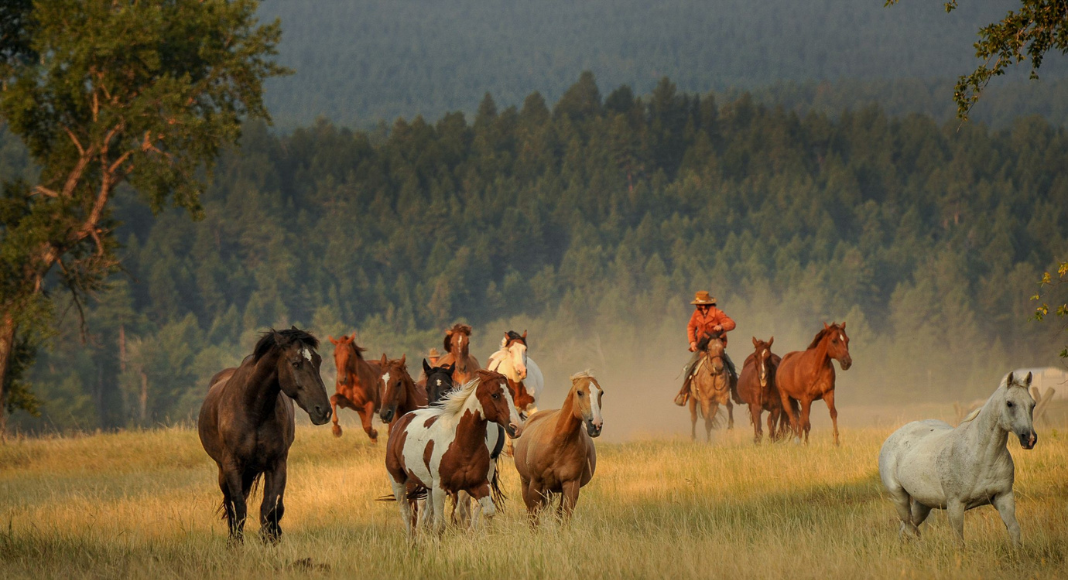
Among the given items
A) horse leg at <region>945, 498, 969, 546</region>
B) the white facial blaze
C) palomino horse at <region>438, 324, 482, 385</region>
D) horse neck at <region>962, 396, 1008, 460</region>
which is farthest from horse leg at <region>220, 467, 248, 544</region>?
palomino horse at <region>438, 324, 482, 385</region>

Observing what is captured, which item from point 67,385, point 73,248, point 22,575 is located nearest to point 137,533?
point 22,575

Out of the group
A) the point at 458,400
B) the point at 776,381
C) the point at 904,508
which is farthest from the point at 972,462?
the point at 776,381

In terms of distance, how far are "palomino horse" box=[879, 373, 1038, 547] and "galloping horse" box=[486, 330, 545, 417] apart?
878 cm

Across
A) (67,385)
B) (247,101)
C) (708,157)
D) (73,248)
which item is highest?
(708,157)

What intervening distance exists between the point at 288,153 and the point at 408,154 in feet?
50.0

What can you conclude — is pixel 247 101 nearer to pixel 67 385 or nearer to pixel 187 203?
pixel 187 203

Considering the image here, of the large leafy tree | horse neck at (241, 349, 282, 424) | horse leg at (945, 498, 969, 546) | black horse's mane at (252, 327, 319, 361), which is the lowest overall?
horse leg at (945, 498, 969, 546)

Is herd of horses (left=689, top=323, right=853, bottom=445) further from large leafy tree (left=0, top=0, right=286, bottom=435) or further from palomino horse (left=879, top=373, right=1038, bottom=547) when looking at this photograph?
large leafy tree (left=0, top=0, right=286, bottom=435)

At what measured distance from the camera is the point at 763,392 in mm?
21703

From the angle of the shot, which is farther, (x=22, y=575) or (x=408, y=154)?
(x=408, y=154)

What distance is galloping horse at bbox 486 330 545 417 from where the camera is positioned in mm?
17875

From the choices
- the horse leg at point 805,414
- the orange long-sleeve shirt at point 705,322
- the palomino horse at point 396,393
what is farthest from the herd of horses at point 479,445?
the orange long-sleeve shirt at point 705,322

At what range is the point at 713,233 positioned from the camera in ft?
409

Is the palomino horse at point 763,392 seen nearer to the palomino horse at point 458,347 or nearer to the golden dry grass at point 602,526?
the golden dry grass at point 602,526
